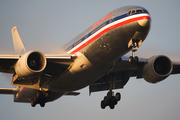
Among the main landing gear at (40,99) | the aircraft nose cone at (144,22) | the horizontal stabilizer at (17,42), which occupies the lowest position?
the main landing gear at (40,99)

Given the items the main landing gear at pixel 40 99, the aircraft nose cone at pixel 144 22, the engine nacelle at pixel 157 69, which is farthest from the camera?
the main landing gear at pixel 40 99

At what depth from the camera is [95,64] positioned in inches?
976

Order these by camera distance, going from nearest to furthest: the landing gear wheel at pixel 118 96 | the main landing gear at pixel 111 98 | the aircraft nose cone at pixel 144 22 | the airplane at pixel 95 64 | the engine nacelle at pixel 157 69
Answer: the aircraft nose cone at pixel 144 22 < the airplane at pixel 95 64 < the engine nacelle at pixel 157 69 < the main landing gear at pixel 111 98 < the landing gear wheel at pixel 118 96

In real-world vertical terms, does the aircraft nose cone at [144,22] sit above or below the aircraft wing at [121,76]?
above

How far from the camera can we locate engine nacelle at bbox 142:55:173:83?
28.8 metres

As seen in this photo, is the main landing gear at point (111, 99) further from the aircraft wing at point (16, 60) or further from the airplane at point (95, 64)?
the aircraft wing at point (16, 60)

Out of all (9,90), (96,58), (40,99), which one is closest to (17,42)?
(9,90)

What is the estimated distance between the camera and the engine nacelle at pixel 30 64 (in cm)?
2330

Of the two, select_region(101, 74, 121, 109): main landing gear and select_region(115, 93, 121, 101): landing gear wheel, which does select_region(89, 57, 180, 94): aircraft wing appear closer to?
select_region(101, 74, 121, 109): main landing gear

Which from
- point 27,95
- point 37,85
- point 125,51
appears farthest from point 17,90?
point 125,51

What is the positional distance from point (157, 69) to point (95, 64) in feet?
25.5

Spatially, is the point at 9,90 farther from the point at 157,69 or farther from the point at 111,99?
the point at 157,69

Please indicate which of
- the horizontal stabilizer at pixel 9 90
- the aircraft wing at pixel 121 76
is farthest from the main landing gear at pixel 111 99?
the horizontal stabilizer at pixel 9 90

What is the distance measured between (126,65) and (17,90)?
12.4 meters
